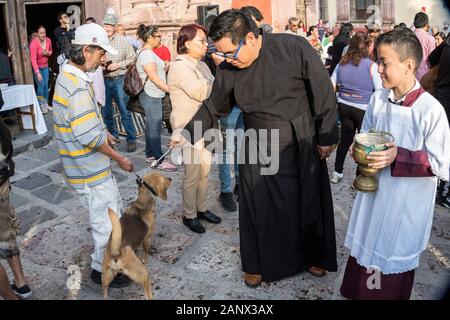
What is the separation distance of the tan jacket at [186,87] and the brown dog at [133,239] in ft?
2.44

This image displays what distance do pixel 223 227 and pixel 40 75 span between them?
268 inches

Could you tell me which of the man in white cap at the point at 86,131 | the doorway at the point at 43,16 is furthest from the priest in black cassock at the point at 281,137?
the doorway at the point at 43,16

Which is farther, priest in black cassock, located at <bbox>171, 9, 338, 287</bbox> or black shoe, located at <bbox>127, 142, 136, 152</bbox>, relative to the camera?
black shoe, located at <bbox>127, 142, 136, 152</bbox>

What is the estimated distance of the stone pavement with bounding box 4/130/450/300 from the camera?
148 inches

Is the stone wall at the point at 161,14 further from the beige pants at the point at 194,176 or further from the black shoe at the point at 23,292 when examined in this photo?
the black shoe at the point at 23,292

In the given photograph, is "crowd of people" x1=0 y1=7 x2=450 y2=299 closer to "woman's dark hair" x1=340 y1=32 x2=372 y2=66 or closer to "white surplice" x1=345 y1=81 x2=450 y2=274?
"white surplice" x1=345 y1=81 x2=450 y2=274

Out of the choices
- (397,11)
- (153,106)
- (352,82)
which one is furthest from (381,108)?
(397,11)

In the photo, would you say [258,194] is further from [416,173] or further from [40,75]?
[40,75]

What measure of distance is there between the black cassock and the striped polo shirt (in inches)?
35.7

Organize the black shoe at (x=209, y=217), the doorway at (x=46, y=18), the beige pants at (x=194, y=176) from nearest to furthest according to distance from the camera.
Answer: the beige pants at (x=194, y=176), the black shoe at (x=209, y=217), the doorway at (x=46, y=18)

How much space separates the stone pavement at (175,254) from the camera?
3.75 m

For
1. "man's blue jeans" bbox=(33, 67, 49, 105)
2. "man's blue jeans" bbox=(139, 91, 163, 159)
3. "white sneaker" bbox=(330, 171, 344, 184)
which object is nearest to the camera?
"white sneaker" bbox=(330, 171, 344, 184)

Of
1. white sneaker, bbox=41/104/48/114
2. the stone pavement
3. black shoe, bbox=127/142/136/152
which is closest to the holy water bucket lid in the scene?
the stone pavement

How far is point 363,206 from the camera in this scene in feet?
10.5
